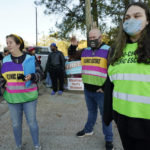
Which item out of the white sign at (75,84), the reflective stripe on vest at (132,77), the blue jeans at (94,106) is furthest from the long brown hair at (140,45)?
the white sign at (75,84)

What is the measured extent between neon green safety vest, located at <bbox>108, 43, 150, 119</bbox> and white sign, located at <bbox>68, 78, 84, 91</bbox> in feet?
18.7

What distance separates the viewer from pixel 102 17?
11203 mm

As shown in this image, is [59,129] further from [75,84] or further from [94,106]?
[75,84]

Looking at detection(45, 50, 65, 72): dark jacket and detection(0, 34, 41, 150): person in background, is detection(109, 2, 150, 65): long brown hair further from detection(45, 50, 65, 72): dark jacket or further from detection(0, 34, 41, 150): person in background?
detection(45, 50, 65, 72): dark jacket

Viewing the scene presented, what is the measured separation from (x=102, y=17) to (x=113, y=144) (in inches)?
380

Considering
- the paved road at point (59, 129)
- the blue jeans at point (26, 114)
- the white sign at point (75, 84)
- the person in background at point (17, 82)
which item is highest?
the person in background at point (17, 82)

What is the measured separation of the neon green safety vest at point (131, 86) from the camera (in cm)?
134

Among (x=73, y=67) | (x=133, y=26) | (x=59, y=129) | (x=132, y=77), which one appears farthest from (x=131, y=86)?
(x=73, y=67)

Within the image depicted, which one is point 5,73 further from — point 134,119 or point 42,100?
point 42,100

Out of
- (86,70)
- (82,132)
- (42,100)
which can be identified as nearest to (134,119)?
(86,70)

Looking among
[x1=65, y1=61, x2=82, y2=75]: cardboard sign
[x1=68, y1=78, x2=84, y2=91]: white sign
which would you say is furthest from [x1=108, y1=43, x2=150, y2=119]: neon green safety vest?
[x1=65, y1=61, x2=82, y2=75]: cardboard sign

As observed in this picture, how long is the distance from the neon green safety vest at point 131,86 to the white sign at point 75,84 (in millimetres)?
5705

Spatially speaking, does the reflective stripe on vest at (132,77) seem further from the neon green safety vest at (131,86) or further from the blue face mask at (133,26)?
the blue face mask at (133,26)

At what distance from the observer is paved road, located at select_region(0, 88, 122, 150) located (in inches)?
117
